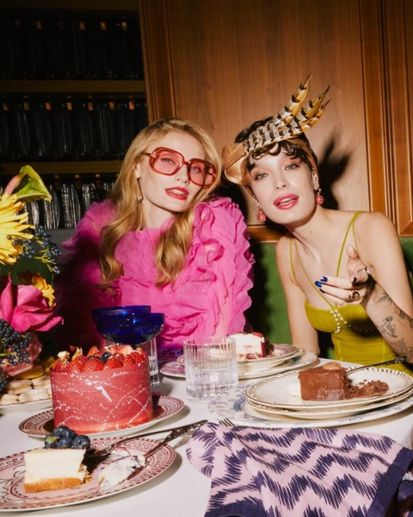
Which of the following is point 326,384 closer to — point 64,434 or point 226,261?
point 64,434

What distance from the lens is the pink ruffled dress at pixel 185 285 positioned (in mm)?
2209

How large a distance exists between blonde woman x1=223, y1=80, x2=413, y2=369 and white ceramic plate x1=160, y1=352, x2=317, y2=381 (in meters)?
0.47

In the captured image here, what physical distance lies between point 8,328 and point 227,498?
634 millimetres

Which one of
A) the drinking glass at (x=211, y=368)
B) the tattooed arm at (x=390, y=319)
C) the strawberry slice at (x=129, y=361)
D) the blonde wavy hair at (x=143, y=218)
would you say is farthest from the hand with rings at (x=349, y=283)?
the blonde wavy hair at (x=143, y=218)

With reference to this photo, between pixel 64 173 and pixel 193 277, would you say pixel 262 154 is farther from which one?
pixel 64 173

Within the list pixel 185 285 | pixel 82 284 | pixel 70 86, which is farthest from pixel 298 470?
pixel 70 86

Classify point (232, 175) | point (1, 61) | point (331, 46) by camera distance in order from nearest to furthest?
point (232, 175) → point (331, 46) → point (1, 61)

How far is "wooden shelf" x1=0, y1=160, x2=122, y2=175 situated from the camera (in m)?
3.81

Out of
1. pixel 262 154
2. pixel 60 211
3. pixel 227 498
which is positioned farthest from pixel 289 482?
pixel 60 211

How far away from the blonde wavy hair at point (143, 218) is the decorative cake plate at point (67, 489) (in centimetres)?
142

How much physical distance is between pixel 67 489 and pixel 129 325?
57 centimetres

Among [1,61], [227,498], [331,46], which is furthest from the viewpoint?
[1,61]

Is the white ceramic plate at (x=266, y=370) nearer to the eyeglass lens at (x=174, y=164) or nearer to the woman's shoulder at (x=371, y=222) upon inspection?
the woman's shoulder at (x=371, y=222)

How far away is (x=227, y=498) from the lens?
71 cm
